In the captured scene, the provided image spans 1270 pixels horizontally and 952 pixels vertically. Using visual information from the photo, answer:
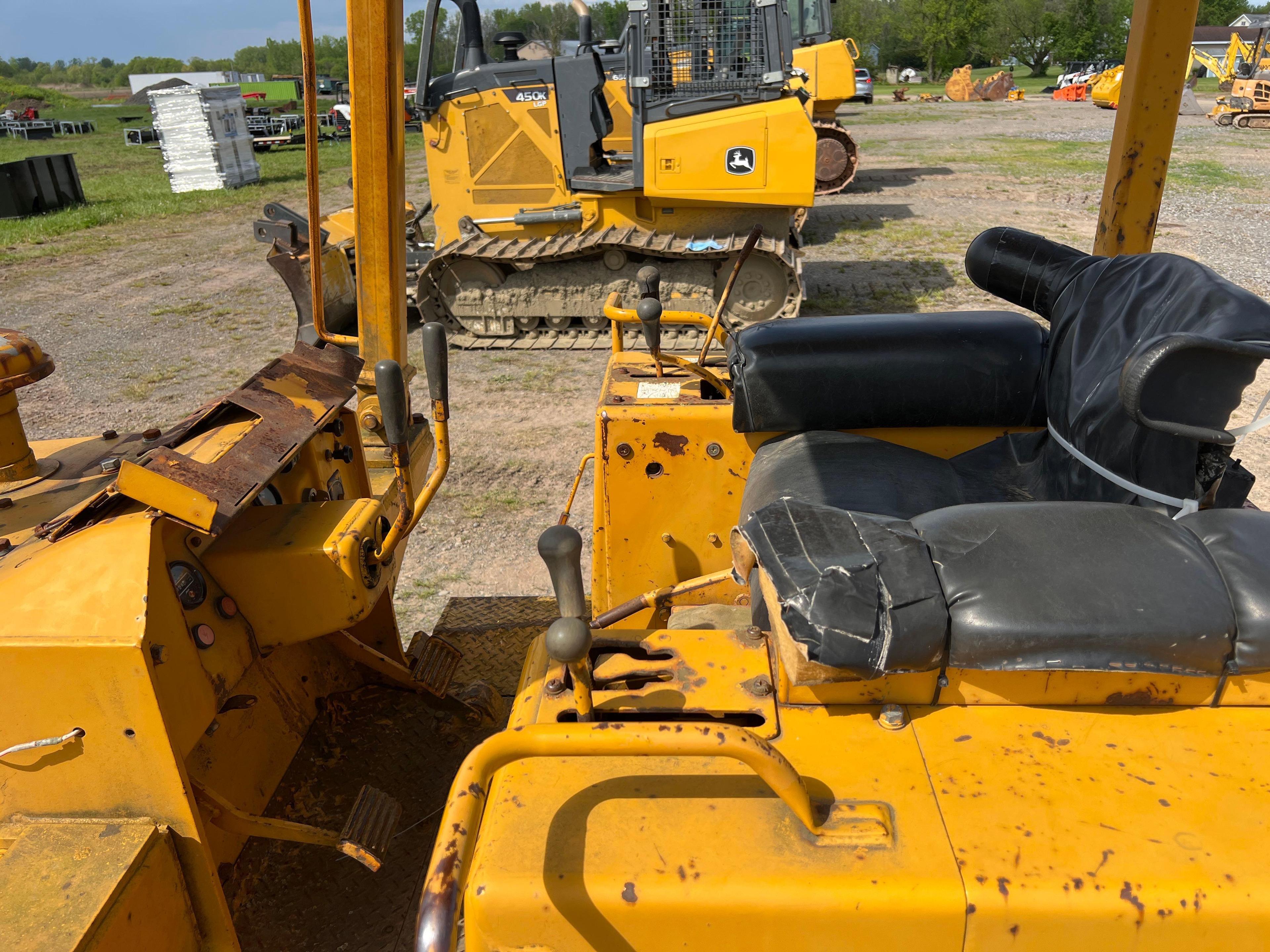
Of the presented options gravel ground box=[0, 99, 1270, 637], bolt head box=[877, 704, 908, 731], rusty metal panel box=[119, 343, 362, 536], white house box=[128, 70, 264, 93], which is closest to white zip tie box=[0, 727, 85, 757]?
rusty metal panel box=[119, 343, 362, 536]

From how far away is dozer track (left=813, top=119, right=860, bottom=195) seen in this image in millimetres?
12375

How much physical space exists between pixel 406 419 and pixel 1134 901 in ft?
4.32

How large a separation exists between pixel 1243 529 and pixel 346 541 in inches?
59.1

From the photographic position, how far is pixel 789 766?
1120 mm

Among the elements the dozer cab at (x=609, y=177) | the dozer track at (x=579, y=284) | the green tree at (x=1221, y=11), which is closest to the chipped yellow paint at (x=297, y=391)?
the dozer cab at (x=609, y=177)

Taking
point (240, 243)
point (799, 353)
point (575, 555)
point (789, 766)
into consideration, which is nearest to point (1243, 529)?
point (789, 766)

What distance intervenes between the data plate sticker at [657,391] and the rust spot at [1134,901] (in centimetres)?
165

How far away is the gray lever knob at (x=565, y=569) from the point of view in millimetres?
1264

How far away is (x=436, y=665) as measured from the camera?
8.33ft

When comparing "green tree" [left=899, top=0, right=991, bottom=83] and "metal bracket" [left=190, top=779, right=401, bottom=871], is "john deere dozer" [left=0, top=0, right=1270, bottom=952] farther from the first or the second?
"green tree" [left=899, top=0, right=991, bottom=83]

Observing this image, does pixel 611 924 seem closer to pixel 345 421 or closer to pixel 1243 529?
pixel 1243 529

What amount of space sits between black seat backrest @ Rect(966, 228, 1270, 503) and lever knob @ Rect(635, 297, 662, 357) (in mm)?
978

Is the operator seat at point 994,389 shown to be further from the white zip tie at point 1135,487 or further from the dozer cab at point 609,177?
the dozer cab at point 609,177

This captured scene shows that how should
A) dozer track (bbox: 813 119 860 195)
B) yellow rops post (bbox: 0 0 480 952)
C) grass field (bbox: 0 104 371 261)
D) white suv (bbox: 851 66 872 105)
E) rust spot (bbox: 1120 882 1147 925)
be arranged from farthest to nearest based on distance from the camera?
white suv (bbox: 851 66 872 105) < dozer track (bbox: 813 119 860 195) < grass field (bbox: 0 104 371 261) < yellow rops post (bbox: 0 0 480 952) < rust spot (bbox: 1120 882 1147 925)
